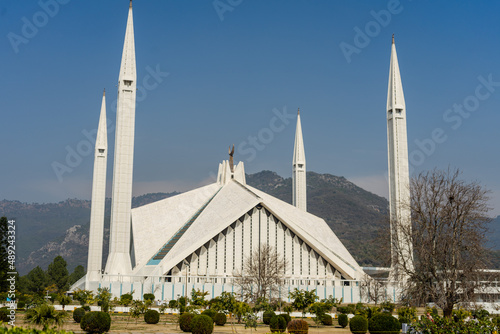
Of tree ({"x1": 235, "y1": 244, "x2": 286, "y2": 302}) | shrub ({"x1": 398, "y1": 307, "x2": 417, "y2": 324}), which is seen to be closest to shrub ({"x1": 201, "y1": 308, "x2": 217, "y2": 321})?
shrub ({"x1": 398, "y1": 307, "x2": 417, "y2": 324})

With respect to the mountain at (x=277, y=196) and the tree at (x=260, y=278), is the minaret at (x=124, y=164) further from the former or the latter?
the mountain at (x=277, y=196)

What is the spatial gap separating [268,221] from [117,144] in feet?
39.5

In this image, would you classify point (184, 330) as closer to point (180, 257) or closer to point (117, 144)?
point (180, 257)

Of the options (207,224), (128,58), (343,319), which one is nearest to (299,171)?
(207,224)

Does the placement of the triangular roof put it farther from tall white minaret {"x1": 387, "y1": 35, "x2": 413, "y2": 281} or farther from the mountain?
the mountain

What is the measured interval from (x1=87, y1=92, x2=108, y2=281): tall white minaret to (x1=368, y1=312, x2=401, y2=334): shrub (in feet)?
81.4

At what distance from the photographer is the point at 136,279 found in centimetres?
3241

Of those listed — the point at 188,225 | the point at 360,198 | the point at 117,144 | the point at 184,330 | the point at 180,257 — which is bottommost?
the point at 184,330

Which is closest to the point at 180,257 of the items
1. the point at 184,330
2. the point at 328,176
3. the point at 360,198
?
the point at 184,330

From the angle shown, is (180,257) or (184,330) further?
(180,257)

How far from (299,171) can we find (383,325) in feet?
106

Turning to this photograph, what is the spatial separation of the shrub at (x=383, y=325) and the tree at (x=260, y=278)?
12.8 metres

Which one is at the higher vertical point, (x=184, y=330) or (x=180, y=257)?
(x=180, y=257)

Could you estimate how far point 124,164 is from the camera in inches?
1308
